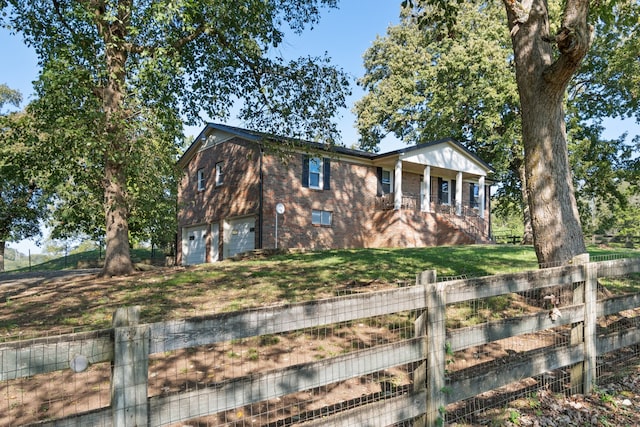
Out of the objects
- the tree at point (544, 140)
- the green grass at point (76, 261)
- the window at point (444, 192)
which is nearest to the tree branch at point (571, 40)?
the tree at point (544, 140)

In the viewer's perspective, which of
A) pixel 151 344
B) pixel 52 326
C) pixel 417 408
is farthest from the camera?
pixel 52 326

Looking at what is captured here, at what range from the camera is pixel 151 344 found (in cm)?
238

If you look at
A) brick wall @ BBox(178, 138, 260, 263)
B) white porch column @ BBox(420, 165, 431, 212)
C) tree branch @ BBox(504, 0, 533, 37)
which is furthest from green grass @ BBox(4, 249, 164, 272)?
tree branch @ BBox(504, 0, 533, 37)

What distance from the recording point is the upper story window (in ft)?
68.9

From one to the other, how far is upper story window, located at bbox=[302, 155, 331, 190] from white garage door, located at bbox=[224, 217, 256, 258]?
3207mm

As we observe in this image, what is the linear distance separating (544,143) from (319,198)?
1517cm

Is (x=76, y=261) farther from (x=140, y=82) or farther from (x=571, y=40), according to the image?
(x=571, y=40)

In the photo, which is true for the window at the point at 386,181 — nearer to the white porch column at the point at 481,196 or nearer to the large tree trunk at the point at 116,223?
the white porch column at the point at 481,196

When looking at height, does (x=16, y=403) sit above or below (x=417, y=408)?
below

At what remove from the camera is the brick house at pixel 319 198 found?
20172 millimetres

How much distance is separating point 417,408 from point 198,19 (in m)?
11.0

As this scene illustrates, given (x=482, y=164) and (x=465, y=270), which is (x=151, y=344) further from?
(x=482, y=164)

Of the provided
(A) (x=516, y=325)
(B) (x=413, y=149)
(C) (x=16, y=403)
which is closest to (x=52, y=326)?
(C) (x=16, y=403)

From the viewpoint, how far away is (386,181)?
80.1ft
